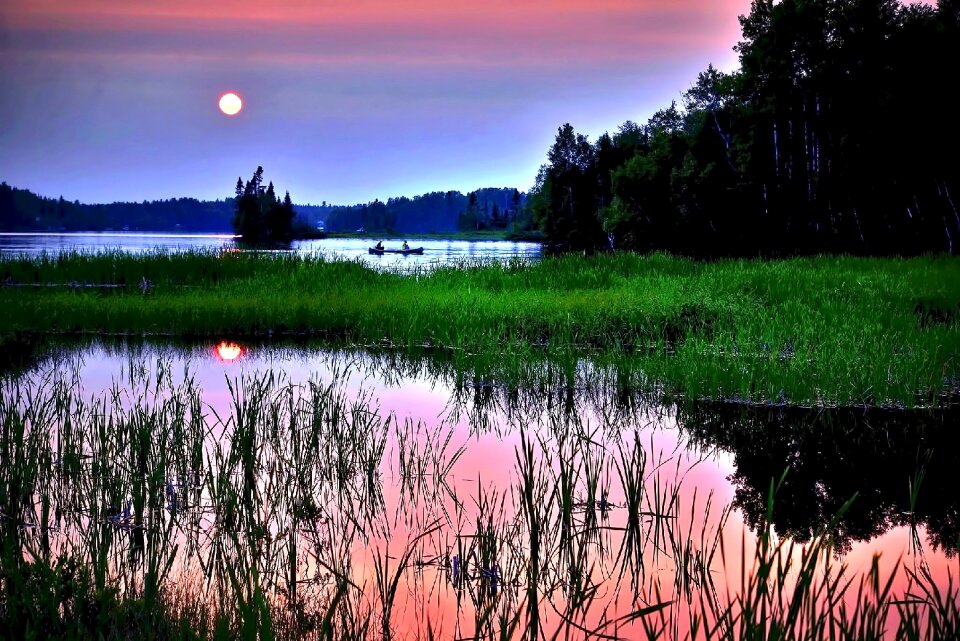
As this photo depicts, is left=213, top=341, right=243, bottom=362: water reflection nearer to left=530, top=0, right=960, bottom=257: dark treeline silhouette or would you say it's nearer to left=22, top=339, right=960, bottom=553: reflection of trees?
left=22, top=339, right=960, bottom=553: reflection of trees

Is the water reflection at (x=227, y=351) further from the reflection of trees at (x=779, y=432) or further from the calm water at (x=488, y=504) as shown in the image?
the calm water at (x=488, y=504)

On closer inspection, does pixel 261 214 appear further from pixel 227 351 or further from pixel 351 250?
pixel 227 351

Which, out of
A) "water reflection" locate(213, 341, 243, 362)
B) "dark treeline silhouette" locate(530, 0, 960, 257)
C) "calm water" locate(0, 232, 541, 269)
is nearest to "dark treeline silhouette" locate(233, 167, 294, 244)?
"calm water" locate(0, 232, 541, 269)

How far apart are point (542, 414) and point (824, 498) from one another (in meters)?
3.77

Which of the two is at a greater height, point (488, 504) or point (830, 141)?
point (830, 141)

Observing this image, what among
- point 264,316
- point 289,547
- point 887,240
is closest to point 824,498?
A: point 289,547

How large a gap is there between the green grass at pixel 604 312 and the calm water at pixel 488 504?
1072 mm

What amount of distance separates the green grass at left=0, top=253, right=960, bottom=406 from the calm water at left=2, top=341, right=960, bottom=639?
1072 millimetres

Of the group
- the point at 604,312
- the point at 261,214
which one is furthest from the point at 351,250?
the point at 604,312

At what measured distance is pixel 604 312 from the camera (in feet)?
59.0

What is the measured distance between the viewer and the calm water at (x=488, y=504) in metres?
5.39

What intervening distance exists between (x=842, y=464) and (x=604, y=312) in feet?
31.1

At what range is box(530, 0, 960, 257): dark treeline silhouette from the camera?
3800cm

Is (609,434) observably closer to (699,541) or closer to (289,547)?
(699,541)
